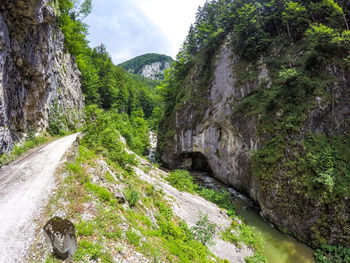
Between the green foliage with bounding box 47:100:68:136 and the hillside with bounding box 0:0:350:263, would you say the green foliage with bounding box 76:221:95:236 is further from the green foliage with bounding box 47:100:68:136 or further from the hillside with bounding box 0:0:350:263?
the green foliage with bounding box 47:100:68:136

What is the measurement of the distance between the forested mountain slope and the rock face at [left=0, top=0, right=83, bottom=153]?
1469 centimetres

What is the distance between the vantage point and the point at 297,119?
38.7 ft

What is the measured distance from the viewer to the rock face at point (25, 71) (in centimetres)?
951

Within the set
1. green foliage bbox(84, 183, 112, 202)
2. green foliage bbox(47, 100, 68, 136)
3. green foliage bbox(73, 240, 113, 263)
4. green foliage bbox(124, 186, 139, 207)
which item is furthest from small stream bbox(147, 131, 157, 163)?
green foliage bbox(73, 240, 113, 263)

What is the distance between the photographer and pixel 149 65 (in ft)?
517

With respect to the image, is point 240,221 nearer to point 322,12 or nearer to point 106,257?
point 106,257

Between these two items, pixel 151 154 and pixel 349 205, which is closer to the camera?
pixel 349 205

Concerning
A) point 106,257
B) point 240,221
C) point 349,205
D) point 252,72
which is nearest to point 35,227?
point 106,257

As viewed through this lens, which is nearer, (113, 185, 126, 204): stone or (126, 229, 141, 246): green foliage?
(126, 229, 141, 246): green foliage

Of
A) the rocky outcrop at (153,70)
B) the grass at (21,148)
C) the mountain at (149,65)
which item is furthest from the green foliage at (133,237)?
the mountain at (149,65)

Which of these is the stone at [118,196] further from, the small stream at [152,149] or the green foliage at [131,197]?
the small stream at [152,149]

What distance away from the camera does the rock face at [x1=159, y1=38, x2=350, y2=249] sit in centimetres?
963

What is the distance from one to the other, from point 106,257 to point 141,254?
1.06 meters

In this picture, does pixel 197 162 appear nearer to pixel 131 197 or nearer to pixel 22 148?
pixel 131 197
